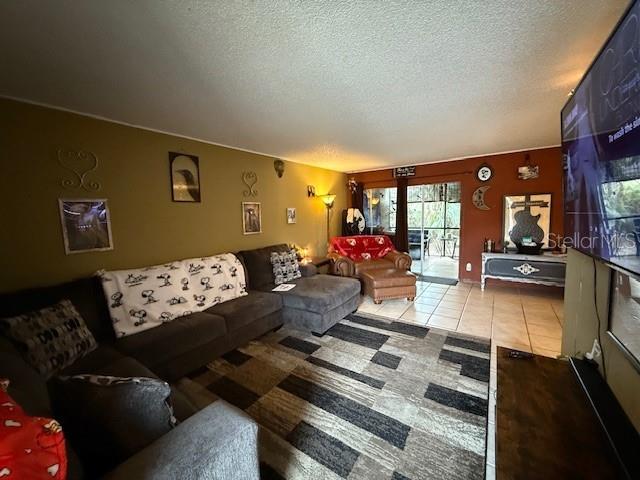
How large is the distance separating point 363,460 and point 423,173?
4.59 meters

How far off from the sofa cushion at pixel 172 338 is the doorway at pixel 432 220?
13.6 ft

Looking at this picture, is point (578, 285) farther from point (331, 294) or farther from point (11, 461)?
point (11, 461)

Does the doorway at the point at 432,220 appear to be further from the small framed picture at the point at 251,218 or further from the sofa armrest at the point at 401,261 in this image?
the small framed picture at the point at 251,218

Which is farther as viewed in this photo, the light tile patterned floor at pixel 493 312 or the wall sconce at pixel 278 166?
the wall sconce at pixel 278 166

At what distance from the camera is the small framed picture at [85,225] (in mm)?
2115

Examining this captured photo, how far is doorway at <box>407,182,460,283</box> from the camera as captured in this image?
16.5 feet

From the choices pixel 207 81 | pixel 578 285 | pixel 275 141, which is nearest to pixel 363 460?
pixel 578 285

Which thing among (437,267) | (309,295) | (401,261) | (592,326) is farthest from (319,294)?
(437,267)

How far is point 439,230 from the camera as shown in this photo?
17.8ft

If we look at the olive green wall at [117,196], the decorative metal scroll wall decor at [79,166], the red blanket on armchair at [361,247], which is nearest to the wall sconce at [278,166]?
the olive green wall at [117,196]

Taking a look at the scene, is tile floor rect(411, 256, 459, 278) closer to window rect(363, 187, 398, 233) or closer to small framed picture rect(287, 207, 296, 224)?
window rect(363, 187, 398, 233)

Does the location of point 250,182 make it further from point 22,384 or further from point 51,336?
point 22,384

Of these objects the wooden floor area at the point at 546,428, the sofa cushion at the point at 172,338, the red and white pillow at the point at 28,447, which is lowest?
the sofa cushion at the point at 172,338

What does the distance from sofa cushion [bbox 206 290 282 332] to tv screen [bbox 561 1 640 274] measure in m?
2.45
